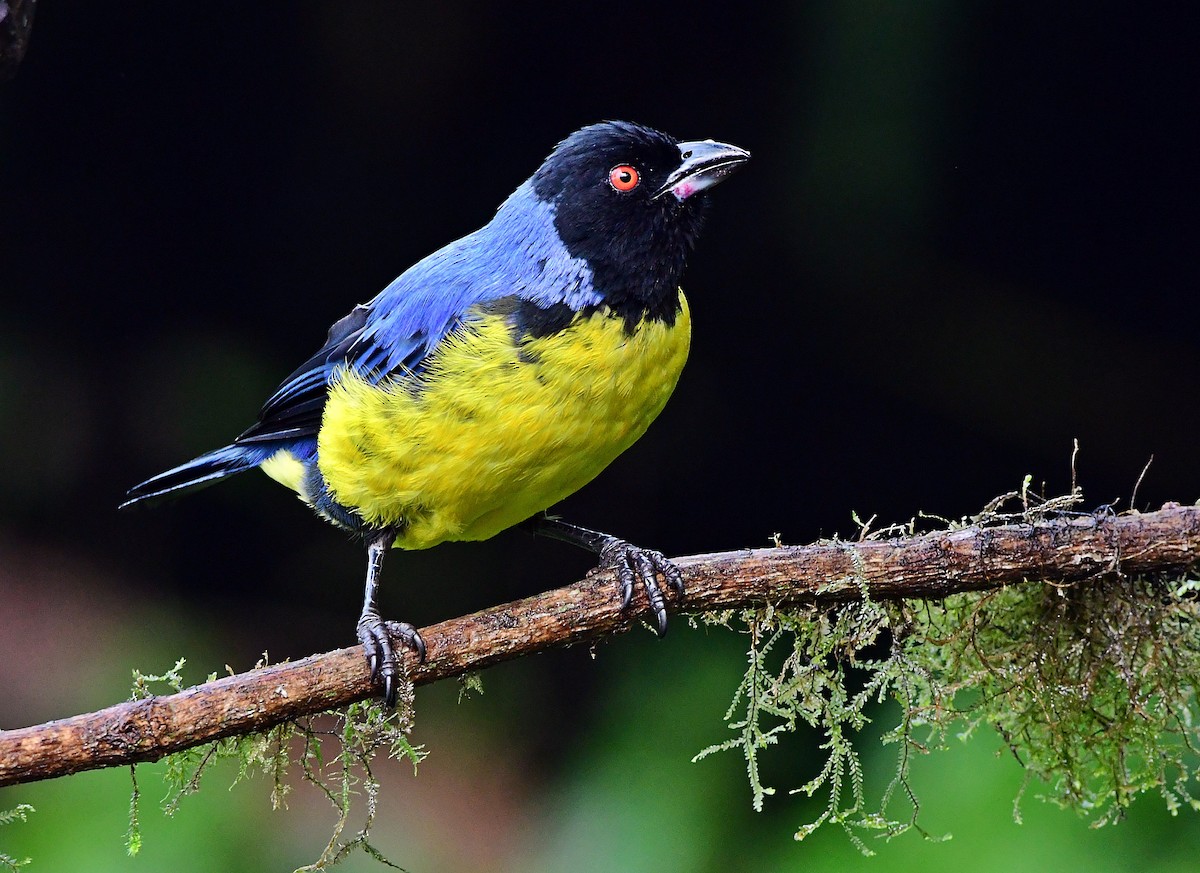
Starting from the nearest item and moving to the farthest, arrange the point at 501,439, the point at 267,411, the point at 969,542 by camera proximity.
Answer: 1. the point at 969,542
2. the point at 501,439
3. the point at 267,411

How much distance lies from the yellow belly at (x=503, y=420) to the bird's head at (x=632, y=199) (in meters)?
0.12

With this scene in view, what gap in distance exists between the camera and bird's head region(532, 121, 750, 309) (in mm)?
3031

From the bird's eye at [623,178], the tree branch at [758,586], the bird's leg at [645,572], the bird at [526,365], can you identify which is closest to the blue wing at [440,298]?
the bird at [526,365]

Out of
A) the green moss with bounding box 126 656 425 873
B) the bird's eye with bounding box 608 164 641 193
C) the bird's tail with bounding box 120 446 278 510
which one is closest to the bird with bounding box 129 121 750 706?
the bird's eye with bounding box 608 164 641 193

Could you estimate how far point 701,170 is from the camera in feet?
10.4

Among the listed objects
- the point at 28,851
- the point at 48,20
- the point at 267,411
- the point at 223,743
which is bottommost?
the point at 28,851

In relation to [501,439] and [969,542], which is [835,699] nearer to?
[969,542]

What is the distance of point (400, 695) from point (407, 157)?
3.03 meters

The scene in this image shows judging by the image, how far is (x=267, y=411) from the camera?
12.0ft

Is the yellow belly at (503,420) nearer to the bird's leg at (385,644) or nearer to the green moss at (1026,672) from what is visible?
the bird's leg at (385,644)

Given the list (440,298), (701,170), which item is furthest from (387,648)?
(701,170)

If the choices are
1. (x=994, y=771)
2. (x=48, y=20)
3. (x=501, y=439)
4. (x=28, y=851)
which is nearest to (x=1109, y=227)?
(x=994, y=771)

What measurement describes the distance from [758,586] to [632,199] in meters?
1.04

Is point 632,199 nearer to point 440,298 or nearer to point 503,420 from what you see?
point 440,298
